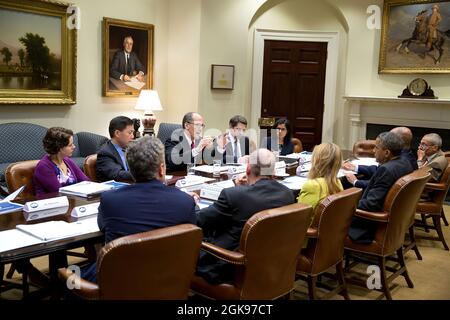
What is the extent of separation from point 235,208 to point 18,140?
396cm

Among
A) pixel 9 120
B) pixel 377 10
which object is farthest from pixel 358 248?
pixel 377 10

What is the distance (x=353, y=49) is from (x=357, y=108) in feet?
3.06

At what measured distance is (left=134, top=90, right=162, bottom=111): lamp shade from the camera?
22.0 feet

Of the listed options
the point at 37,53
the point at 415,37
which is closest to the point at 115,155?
the point at 37,53

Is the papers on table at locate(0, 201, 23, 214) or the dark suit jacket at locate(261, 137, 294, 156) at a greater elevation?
the dark suit jacket at locate(261, 137, 294, 156)

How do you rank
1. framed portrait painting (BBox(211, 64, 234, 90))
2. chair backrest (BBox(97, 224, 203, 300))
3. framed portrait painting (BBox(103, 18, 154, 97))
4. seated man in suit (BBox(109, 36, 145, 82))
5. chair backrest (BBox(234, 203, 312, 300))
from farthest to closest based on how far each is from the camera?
framed portrait painting (BBox(211, 64, 234, 90)), seated man in suit (BBox(109, 36, 145, 82)), framed portrait painting (BBox(103, 18, 154, 97)), chair backrest (BBox(234, 203, 312, 300)), chair backrest (BBox(97, 224, 203, 300))

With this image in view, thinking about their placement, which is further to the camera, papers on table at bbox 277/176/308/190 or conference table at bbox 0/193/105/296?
papers on table at bbox 277/176/308/190

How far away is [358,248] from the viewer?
10.9 ft

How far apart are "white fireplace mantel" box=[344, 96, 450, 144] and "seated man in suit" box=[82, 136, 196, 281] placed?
18.5 feet

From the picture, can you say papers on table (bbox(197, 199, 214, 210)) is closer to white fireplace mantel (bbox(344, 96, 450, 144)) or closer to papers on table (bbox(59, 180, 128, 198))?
papers on table (bbox(59, 180, 128, 198))

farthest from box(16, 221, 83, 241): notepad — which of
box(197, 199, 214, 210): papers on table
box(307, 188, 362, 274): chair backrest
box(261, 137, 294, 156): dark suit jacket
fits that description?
box(261, 137, 294, 156): dark suit jacket

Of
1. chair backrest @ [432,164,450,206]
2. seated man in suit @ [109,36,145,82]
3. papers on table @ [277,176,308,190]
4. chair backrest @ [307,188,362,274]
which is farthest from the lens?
seated man in suit @ [109,36,145,82]

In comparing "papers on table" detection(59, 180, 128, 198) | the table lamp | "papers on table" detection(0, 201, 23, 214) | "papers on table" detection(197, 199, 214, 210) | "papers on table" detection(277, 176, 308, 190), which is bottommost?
"papers on table" detection(197, 199, 214, 210)

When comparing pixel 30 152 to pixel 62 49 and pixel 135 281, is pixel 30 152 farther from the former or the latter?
pixel 135 281
